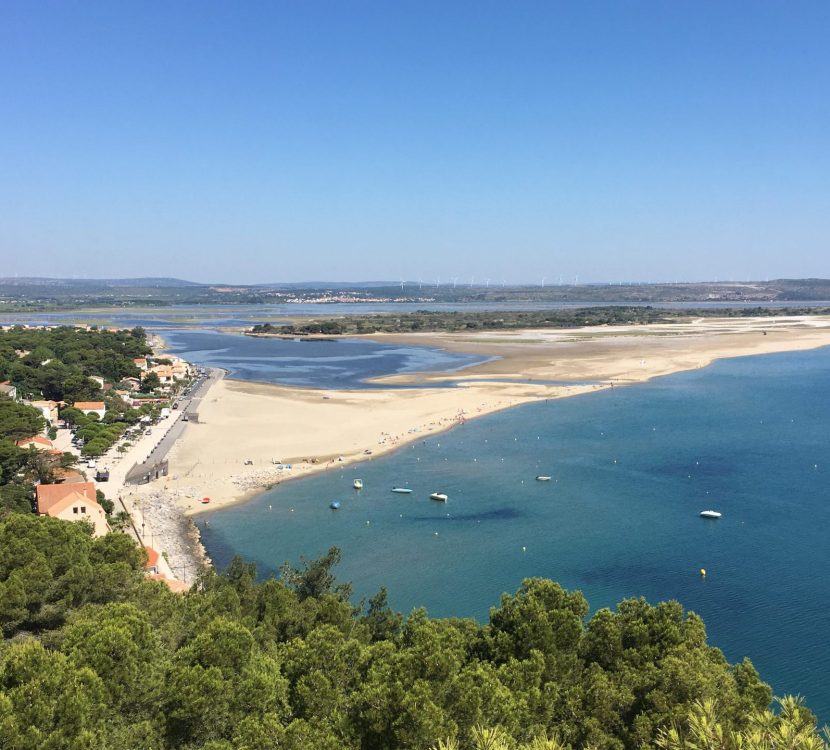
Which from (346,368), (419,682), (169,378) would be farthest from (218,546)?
(346,368)

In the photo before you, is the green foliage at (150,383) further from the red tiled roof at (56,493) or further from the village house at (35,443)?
the red tiled roof at (56,493)

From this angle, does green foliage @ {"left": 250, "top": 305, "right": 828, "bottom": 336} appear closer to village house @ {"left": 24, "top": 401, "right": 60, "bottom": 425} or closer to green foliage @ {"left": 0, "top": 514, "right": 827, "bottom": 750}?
village house @ {"left": 24, "top": 401, "right": 60, "bottom": 425}

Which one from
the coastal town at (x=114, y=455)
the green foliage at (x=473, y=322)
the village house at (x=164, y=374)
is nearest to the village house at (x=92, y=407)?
the coastal town at (x=114, y=455)

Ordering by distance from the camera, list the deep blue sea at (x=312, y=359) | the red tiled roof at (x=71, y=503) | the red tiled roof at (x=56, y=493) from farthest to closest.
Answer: the deep blue sea at (x=312, y=359)
the red tiled roof at (x=56, y=493)
the red tiled roof at (x=71, y=503)

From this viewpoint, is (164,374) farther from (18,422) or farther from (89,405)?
(18,422)

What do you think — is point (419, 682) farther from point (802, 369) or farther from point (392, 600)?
point (802, 369)

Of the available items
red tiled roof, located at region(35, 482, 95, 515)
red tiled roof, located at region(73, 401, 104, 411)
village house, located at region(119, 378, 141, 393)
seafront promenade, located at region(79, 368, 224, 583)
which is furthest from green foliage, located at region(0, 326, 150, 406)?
red tiled roof, located at region(35, 482, 95, 515)
